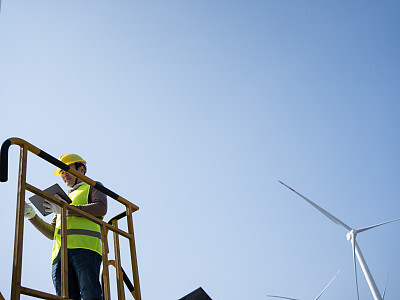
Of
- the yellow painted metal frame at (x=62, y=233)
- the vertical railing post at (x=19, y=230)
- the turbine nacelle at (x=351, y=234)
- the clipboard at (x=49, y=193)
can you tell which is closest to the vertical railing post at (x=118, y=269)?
the yellow painted metal frame at (x=62, y=233)

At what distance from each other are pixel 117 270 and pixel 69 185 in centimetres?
152

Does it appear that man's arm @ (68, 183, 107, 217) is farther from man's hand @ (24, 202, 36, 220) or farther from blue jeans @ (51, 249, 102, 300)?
man's hand @ (24, 202, 36, 220)

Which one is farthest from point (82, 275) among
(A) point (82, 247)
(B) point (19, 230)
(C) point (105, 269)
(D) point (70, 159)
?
(D) point (70, 159)

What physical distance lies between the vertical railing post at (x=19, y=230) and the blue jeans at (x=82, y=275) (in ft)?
4.50

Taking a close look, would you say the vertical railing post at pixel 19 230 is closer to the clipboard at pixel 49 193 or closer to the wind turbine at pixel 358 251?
the clipboard at pixel 49 193

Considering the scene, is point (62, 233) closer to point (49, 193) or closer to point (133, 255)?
point (49, 193)

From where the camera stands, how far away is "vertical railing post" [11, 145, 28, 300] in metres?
2.82

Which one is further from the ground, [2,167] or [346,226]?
[346,226]

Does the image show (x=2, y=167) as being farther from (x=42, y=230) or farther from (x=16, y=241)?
(x=42, y=230)

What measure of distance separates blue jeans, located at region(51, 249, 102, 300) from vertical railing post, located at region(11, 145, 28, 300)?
137 cm

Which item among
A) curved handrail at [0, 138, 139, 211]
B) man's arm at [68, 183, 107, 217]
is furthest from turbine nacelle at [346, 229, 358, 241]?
curved handrail at [0, 138, 139, 211]

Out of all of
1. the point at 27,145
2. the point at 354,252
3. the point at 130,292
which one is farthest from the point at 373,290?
the point at 27,145

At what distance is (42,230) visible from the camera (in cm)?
512

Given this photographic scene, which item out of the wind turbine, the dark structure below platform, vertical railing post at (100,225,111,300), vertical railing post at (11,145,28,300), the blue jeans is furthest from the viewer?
the wind turbine
